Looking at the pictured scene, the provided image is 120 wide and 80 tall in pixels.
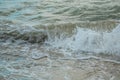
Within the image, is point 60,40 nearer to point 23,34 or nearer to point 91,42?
point 91,42

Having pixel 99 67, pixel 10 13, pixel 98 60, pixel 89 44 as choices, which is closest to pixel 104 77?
pixel 99 67

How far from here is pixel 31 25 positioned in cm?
706

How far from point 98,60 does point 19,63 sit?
1122 mm

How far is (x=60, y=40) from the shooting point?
19.7 ft

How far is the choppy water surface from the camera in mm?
4316

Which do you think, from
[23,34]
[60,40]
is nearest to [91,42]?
[60,40]

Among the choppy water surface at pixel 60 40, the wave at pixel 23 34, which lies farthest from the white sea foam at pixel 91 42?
the wave at pixel 23 34

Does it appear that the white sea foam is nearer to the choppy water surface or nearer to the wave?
the choppy water surface

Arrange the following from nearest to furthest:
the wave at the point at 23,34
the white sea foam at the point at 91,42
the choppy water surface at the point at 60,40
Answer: the choppy water surface at the point at 60,40 → the white sea foam at the point at 91,42 → the wave at the point at 23,34

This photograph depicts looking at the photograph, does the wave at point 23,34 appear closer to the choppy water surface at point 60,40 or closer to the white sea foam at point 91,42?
the choppy water surface at point 60,40

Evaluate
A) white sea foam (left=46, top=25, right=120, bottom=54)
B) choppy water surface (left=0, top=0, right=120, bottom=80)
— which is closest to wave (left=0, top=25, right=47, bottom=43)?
choppy water surface (left=0, top=0, right=120, bottom=80)

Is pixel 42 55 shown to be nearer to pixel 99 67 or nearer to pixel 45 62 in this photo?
pixel 45 62

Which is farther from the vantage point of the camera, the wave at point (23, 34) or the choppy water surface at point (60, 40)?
the wave at point (23, 34)

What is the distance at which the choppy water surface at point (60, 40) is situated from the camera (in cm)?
432
